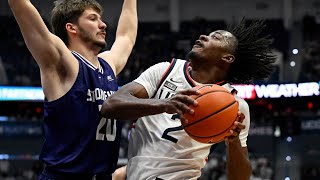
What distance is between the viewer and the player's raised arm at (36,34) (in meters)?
3.24

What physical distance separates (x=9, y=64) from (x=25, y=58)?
0.37 metres

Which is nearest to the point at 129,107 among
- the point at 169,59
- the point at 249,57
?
the point at 249,57

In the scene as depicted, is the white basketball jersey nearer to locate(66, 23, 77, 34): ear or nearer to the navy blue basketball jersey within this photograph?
the navy blue basketball jersey

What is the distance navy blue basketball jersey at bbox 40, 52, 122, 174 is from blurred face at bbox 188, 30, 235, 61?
62cm

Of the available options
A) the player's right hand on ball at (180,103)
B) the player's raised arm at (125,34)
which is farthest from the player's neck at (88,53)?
the player's right hand on ball at (180,103)

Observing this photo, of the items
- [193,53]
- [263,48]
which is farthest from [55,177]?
[263,48]

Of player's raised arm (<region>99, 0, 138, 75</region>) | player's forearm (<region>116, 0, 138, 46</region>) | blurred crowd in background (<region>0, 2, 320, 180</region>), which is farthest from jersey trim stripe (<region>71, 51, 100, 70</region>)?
blurred crowd in background (<region>0, 2, 320, 180</region>)

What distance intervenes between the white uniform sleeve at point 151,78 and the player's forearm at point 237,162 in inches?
21.8

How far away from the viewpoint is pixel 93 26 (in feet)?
12.1

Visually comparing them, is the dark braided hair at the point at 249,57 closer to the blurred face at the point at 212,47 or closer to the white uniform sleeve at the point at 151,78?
the blurred face at the point at 212,47

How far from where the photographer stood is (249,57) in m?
Answer: 3.81

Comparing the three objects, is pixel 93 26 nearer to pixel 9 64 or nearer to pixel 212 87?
pixel 212 87

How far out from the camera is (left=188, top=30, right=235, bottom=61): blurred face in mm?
3479

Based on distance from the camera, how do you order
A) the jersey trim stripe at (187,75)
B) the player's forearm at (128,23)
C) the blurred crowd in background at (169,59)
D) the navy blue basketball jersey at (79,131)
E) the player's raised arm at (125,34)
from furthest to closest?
the blurred crowd in background at (169,59) → the player's forearm at (128,23) → the player's raised arm at (125,34) → the jersey trim stripe at (187,75) → the navy blue basketball jersey at (79,131)
